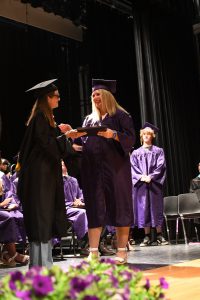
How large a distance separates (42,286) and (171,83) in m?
8.10

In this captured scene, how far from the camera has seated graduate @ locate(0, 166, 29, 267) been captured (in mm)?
5031

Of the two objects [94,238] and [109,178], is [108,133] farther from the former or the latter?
[94,238]

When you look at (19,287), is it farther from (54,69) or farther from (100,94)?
(54,69)

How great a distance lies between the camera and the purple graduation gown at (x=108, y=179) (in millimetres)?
3635

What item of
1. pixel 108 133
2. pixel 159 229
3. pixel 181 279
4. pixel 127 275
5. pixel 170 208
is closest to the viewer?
pixel 127 275

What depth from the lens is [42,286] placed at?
2.73ft

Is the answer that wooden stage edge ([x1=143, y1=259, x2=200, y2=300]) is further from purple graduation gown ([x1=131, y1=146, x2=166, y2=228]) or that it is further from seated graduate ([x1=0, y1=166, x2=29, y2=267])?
purple graduation gown ([x1=131, y1=146, x2=166, y2=228])


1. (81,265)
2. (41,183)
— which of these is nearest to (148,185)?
(41,183)

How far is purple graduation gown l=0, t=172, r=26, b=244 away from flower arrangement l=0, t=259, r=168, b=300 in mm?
4111

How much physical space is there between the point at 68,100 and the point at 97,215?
6625 mm

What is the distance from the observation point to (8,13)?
8.90m

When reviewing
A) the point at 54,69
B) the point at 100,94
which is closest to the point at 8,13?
the point at 54,69

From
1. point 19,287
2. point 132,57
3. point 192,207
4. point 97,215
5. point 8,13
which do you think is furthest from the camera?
point 132,57

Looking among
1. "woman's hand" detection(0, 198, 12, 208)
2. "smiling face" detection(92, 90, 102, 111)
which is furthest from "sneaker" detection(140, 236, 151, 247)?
"smiling face" detection(92, 90, 102, 111)
